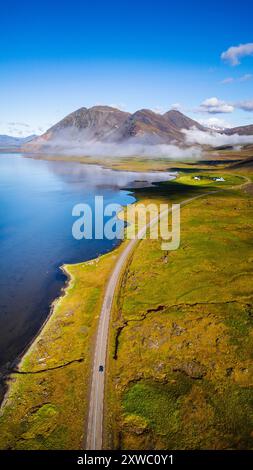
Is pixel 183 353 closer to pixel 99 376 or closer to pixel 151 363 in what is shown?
pixel 151 363

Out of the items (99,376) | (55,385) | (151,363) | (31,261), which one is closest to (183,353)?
(151,363)

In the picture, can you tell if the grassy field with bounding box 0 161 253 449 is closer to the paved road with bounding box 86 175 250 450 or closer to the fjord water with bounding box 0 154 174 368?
the paved road with bounding box 86 175 250 450

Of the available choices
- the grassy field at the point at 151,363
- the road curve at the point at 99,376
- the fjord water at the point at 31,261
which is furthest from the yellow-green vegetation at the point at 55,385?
the fjord water at the point at 31,261

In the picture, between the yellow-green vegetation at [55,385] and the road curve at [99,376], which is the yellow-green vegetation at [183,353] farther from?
the yellow-green vegetation at [55,385]
